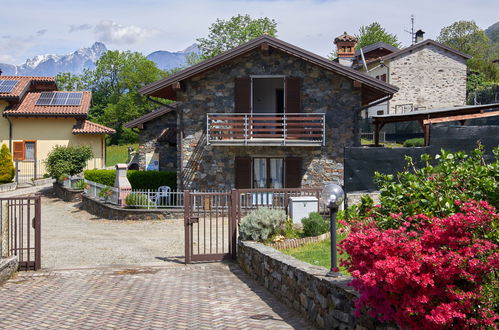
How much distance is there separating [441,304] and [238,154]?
16309 millimetres

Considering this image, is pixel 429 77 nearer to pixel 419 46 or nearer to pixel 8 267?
pixel 419 46

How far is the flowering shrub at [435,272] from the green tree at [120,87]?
169 ft

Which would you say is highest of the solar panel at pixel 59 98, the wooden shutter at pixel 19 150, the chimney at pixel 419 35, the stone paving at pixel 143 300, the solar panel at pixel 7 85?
the chimney at pixel 419 35

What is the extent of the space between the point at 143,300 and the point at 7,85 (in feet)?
94.6

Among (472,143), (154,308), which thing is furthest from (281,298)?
(472,143)

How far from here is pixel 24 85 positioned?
110ft

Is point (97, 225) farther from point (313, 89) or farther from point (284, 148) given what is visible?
point (313, 89)

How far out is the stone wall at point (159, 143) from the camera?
26219 millimetres

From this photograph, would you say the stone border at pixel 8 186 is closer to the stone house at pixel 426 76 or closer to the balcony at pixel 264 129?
the balcony at pixel 264 129

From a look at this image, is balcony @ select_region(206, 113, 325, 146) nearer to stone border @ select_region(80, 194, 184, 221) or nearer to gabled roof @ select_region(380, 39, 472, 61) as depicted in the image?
stone border @ select_region(80, 194, 184, 221)

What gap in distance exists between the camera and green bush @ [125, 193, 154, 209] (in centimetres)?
1877

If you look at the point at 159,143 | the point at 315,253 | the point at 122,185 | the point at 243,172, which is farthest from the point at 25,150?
the point at 315,253

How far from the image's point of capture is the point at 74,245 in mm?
13906

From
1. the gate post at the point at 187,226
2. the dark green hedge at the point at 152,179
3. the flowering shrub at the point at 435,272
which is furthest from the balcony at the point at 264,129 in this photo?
the flowering shrub at the point at 435,272
